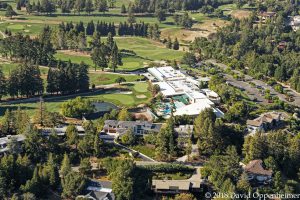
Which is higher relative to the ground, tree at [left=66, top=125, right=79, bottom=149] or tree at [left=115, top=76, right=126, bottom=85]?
tree at [left=115, top=76, right=126, bottom=85]

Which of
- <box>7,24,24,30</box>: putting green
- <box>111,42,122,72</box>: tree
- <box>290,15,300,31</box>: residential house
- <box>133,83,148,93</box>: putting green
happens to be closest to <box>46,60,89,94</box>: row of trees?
<box>133,83,148,93</box>: putting green

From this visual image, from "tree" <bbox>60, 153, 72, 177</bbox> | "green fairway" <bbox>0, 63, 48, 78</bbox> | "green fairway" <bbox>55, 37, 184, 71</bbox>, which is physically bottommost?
"tree" <bbox>60, 153, 72, 177</bbox>

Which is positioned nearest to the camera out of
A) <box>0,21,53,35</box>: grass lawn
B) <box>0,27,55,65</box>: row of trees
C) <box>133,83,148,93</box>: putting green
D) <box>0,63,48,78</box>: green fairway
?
<box>133,83,148,93</box>: putting green

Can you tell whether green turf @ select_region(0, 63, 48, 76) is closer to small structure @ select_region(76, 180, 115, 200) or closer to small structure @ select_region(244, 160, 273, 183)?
small structure @ select_region(76, 180, 115, 200)

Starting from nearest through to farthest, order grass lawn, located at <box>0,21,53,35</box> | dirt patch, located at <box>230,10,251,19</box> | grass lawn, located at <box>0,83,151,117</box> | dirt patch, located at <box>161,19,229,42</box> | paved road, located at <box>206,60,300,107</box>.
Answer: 1. grass lawn, located at <box>0,83,151,117</box>
2. paved road, located at <box>206,60,300,107</box>
3. grass lawn, located at <box>0,21,53,35</box>
4. dirt patch, located at <box>161,19,229,42</box>
5. dirt patch, located at <box>230,10,251,19</box>

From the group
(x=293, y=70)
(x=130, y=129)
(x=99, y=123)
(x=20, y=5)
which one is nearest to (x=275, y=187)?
(x=130, y=129)

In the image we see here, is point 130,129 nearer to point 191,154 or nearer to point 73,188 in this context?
point 191,154
